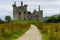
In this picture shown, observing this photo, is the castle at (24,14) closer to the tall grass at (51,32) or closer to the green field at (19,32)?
the green field at (19,32)

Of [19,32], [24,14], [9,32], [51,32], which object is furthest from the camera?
[24,14]

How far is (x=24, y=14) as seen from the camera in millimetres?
103188

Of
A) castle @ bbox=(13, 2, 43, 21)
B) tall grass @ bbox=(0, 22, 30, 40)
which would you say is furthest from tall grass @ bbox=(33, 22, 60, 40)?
castle @ bbox=(13, 2, 43, 21)

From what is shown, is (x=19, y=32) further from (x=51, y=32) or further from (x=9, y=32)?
(x=9, y=32)

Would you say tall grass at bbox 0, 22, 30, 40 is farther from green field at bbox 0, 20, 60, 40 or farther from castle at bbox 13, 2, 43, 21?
castle at bbox 13, 2, 43, 21

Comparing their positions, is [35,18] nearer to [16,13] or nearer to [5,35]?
[16,13]

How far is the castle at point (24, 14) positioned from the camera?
102312 mm

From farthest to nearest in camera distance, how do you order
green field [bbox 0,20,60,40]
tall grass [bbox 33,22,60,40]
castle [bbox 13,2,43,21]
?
castle [bbox 13,2,43,21] < green field [bbox 0,20,60,40] < tall grass [bbox 33,22,60,40]

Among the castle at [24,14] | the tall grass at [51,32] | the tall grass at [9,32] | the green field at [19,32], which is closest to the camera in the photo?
the tall grass at [51,32]

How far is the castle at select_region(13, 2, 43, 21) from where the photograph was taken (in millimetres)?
102312

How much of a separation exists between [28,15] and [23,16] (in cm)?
258

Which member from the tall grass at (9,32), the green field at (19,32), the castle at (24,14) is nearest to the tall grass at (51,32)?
the green field at (19,32)

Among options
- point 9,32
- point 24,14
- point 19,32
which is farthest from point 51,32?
point 24,14

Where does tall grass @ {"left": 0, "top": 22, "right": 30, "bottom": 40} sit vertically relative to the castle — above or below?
above
